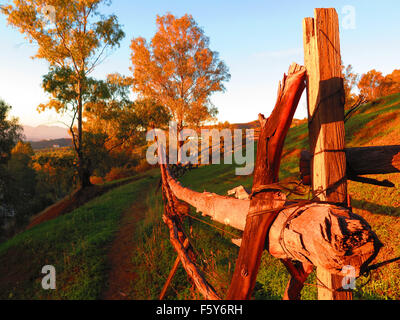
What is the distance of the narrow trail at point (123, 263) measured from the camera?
563 cm

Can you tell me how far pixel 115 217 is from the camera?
11.5 m

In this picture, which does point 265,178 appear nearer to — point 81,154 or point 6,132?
point 81,154

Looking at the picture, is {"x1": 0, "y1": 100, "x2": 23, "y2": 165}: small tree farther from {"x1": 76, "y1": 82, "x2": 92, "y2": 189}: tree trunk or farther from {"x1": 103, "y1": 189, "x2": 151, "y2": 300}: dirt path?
{"x1": 103, "y1": 189, "x2": 151, "y2": 300}: dirt path

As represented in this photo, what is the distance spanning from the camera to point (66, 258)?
24.8 ft

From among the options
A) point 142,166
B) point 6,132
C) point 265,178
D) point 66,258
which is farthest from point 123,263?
point 142,166

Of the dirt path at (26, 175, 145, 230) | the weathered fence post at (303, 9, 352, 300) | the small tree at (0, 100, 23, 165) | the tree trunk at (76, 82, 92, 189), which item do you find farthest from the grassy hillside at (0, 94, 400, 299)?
the small tree at (0, 100, 23, 165)

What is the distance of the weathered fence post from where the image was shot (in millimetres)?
1767

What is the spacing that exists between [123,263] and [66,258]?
7.52ft

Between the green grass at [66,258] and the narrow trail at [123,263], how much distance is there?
239 mm

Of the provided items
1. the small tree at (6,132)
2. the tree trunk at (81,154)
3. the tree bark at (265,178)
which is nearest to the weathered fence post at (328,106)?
the tree bark at (265,178)

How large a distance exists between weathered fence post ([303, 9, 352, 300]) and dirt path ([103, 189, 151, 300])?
550cm

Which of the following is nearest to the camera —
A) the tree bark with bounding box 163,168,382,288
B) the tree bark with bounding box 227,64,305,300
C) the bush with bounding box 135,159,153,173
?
the tree bark with bounding box 163,168,382,288
